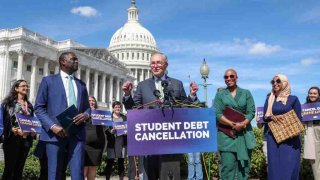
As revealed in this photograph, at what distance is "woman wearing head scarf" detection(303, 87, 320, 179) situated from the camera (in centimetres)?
793

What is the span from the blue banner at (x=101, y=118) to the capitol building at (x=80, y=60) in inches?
2058

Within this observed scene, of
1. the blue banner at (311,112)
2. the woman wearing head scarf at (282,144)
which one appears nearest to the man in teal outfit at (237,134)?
the woman wearing head scarf at (282,144)

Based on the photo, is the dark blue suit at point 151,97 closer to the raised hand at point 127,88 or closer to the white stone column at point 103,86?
the raised hand at point 127,88

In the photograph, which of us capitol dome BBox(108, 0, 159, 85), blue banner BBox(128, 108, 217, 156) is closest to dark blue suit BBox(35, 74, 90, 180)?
blue banner BBox(128, 108, 217, 156)

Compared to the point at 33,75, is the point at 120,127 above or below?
below

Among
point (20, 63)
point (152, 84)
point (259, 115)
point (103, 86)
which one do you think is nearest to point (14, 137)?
point (152, 84)

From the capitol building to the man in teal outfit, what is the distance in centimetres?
5635

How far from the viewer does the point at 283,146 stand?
6504 mm

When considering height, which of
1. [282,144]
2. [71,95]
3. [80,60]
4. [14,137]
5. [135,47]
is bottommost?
[282,144]

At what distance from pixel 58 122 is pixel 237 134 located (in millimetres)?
2670

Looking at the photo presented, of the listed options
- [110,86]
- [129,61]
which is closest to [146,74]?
[129,61]

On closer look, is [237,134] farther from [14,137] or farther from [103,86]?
[103,86]

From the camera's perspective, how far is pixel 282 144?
652 centimetres

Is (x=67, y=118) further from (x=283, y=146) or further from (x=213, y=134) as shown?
(x=283, y=146)
